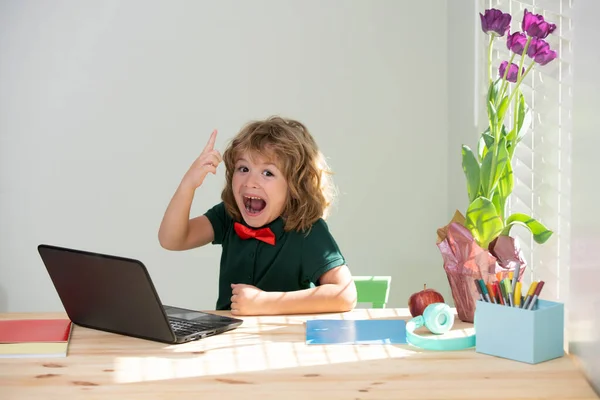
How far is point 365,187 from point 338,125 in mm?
269

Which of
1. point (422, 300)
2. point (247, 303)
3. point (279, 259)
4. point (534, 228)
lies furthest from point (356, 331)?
point (279, 259)

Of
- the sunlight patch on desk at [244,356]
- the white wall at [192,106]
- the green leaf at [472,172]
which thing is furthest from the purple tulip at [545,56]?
the white wall at [192,106]

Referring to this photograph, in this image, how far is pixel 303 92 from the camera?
3318mm

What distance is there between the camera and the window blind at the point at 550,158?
170 cm

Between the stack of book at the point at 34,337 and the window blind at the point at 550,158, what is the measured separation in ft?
3.22

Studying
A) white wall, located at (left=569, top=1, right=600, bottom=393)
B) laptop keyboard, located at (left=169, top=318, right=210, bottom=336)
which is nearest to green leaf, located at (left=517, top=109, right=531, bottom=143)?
white wall, located at (left=569, top=1, right=600, bottom=393)

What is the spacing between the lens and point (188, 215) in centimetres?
203

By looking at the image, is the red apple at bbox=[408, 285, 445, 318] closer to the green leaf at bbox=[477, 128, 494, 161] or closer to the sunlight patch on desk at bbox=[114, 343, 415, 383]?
the sunlight patch on desk at bbox=[114, 343, 415, 383]

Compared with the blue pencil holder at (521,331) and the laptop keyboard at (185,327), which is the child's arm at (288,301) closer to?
the laptop keyboard at (185,327)

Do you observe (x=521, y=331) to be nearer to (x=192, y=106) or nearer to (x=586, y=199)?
(x=586, y=199)

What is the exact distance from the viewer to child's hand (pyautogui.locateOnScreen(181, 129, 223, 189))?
186cm

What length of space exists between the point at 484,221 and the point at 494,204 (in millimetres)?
98

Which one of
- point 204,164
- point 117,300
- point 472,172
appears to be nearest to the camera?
point 117,300

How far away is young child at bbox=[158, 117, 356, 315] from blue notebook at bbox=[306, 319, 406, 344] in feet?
0.92
